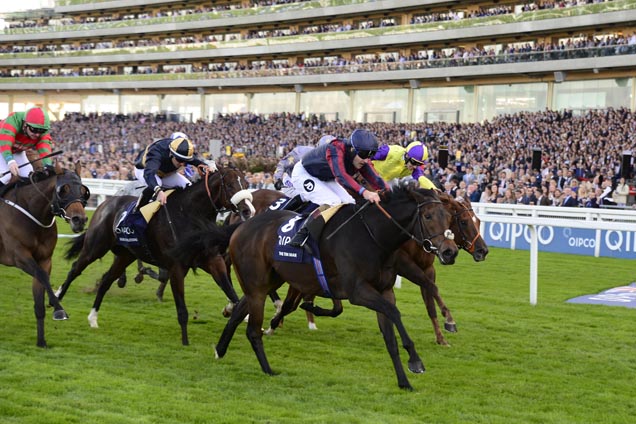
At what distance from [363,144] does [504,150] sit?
64.6ft

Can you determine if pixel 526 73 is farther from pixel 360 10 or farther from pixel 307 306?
pixel 307 306

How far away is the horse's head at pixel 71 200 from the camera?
6.96 m

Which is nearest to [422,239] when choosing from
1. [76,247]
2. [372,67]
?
[76,247]

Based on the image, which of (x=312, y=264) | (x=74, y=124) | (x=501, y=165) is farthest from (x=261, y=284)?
(x=74, y=124)

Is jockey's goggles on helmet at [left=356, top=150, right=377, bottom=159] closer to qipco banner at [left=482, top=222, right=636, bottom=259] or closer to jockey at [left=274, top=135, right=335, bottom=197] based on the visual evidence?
jockey at [left=274, top=135, right=335, bottom=197]

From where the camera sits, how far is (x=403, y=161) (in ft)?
25.5

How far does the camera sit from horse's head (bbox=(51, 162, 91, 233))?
6961 mm

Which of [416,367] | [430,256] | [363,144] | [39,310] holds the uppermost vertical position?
[363,144]

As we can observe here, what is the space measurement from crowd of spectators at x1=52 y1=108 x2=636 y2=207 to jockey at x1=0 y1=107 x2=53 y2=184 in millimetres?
3692

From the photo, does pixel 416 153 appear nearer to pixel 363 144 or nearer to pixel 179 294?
pixel 363 144

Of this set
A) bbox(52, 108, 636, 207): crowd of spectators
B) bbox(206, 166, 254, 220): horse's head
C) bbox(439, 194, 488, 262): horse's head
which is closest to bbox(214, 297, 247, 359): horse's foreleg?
bbox(206, 166, 254, 220): horse's head

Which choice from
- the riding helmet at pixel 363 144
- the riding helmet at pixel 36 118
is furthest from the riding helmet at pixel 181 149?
the riding helmet at pixel 363 144

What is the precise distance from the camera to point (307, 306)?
24.4ft

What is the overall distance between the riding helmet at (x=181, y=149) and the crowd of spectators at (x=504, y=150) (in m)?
2.41
